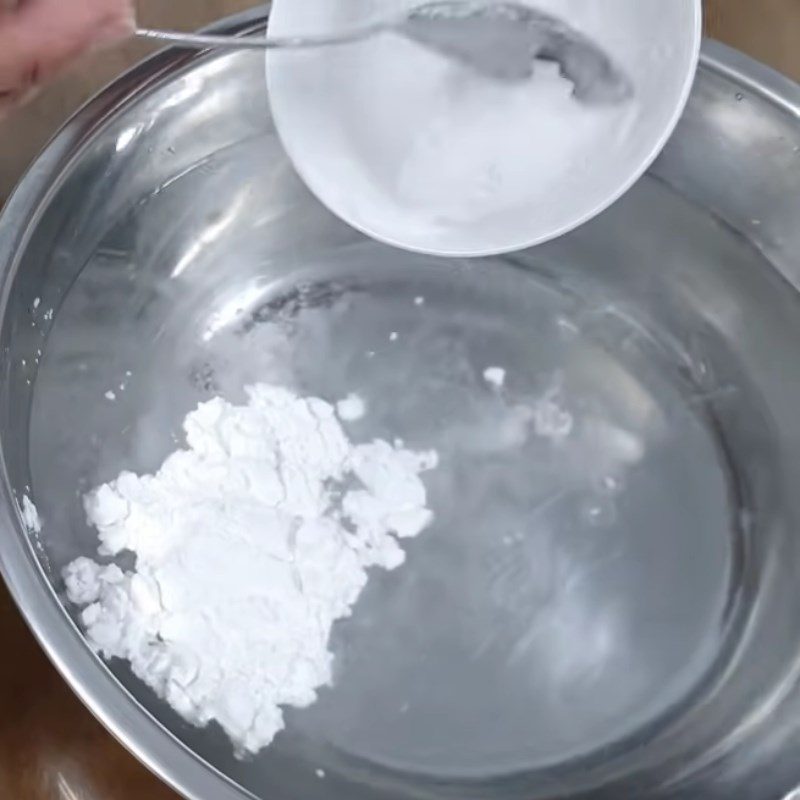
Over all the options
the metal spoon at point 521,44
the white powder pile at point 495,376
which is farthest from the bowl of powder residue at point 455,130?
the white powder pile at point 495,376

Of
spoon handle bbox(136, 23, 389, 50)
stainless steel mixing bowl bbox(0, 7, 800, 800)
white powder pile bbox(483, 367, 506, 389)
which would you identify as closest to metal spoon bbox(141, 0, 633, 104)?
spoon handle bbox(136, 23, 389, 50)

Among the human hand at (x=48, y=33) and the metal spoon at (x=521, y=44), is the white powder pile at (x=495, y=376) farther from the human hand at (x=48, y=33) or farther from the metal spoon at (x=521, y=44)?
the human hand at (x=48, y=33)

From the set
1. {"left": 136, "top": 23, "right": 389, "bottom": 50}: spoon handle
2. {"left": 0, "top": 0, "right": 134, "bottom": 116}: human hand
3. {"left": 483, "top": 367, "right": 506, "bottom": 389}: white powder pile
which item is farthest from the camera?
{"left": 483, "top": 367, "right": 506, "bottom": 389}: white powder pile

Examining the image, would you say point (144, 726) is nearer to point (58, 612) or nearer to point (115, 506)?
point (58, 612)

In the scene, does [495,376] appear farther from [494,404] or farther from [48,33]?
[48,33]

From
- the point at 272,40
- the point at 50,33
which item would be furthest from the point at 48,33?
the point at 272,40

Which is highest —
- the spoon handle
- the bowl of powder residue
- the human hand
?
the human hand

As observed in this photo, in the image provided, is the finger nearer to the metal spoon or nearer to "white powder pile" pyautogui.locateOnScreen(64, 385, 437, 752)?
the metal spoon

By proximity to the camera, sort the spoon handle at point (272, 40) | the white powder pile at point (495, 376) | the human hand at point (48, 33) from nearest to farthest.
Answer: the human hand at point (48, 33) < the spoon handle at point (272, 40) < the white powder pile at point (495, 376)
